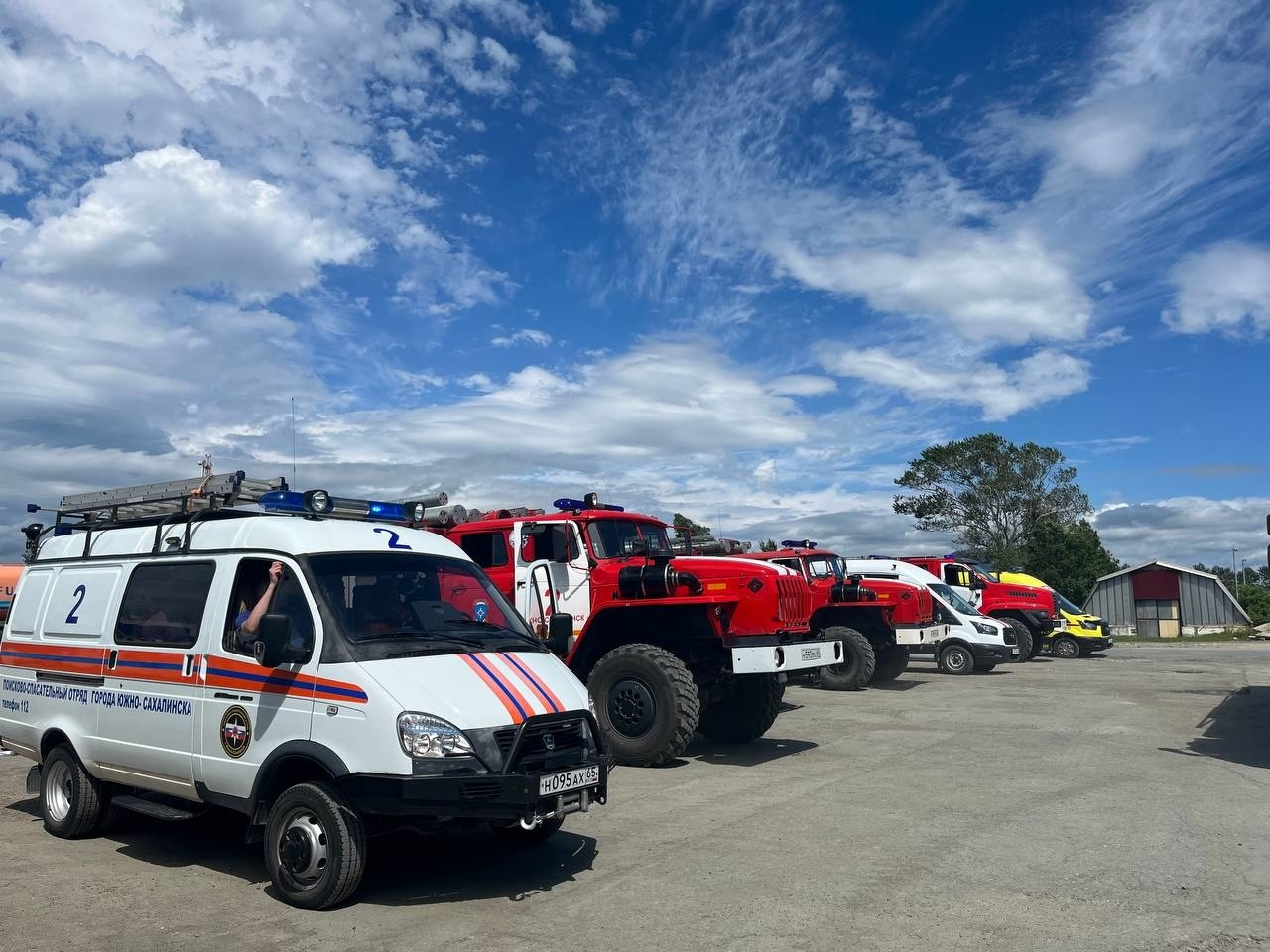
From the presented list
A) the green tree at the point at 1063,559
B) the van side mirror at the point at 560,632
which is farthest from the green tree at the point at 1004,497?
the van side mirror at the point at 560,632

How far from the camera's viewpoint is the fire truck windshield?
35.0ft

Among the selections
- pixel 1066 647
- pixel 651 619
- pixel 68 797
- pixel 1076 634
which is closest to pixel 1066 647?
pixel 1066 647

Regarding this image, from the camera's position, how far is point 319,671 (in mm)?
5539

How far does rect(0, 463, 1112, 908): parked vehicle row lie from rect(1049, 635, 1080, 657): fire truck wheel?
58.7 feet

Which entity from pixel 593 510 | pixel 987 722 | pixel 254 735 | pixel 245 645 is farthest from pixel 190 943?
pixel 987 722

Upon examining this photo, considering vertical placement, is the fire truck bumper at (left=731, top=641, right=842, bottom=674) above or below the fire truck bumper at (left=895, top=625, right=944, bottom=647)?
below

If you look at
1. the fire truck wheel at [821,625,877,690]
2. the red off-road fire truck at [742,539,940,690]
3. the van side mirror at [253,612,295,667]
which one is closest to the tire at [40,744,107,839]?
the van side mirror at [253,612,295,667]

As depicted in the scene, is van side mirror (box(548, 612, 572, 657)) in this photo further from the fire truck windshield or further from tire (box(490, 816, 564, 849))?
the fire truck windshield

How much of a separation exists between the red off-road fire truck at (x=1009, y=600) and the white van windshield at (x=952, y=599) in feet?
7.83

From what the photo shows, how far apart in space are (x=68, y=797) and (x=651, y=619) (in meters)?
5.31

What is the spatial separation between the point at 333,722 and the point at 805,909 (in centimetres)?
278

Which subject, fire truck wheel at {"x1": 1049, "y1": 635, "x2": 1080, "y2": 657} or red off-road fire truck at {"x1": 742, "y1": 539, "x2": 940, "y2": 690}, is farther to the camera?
fire truck wheel at {"x1": 1049, "y1": 635, "x2": 1080, "y2": 657}

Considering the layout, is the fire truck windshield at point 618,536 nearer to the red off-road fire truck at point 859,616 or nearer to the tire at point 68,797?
the red off-road fire truck at point 859,616

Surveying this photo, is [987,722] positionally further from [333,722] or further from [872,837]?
[333,722]
